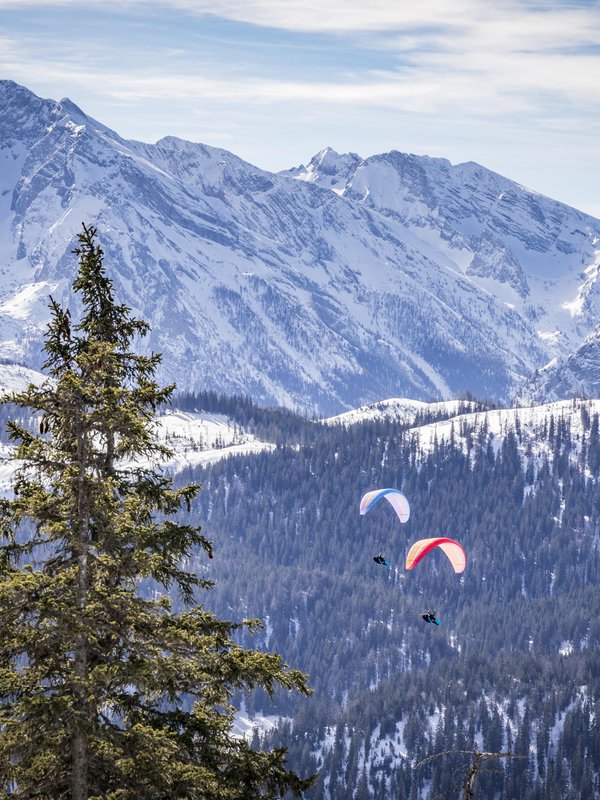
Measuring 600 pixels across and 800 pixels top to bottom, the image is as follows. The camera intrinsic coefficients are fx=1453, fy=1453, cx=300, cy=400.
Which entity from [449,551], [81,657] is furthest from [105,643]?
[449,551]

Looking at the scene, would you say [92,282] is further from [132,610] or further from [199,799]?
[199,799]

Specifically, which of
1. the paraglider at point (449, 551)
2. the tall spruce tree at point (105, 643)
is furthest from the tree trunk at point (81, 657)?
the paraglider at point (449, 551)

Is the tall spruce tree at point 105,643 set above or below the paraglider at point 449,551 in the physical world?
above

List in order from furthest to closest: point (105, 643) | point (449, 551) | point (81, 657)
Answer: point (449, 551), point (105, 643), point (81, 657)

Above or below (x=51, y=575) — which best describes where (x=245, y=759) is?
below

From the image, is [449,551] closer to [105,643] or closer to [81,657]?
[105,643]

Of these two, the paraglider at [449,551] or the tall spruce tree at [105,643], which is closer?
the tall spruce tree at [105,643]

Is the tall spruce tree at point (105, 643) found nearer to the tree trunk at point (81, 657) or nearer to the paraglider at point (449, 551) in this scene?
the tree trunk at point (81, 657)

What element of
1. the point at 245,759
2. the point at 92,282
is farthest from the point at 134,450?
the point at 245,759
